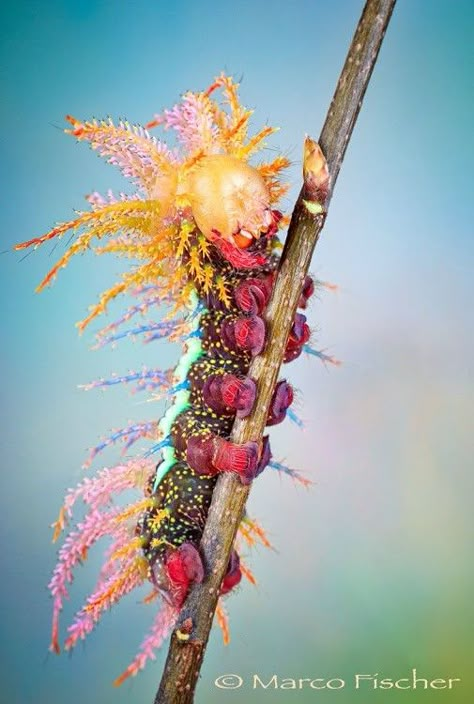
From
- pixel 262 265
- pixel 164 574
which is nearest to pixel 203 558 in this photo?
pixel 164 574

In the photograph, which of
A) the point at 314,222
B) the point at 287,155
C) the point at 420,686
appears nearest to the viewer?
the point at 314,222

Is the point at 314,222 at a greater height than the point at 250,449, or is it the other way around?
the point at 314,222

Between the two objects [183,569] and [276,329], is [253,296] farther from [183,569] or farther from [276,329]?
[183,569]

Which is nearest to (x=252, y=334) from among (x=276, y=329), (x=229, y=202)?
(x=276, y=329)

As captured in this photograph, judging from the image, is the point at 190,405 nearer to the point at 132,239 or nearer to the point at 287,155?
the point at 132,239

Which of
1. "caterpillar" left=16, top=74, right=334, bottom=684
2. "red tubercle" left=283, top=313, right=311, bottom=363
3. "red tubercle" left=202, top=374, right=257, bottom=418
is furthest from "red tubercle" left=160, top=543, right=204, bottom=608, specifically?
"red tubercle" left=283, top=313, right=311, bottom=363

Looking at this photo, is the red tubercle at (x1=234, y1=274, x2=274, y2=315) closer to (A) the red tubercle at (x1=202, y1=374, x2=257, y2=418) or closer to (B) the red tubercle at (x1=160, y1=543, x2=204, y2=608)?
(A) the red tubercle at (x1=202, y1=374, x2=257, y2=418)

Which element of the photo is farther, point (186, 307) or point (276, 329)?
point (186, 307)
